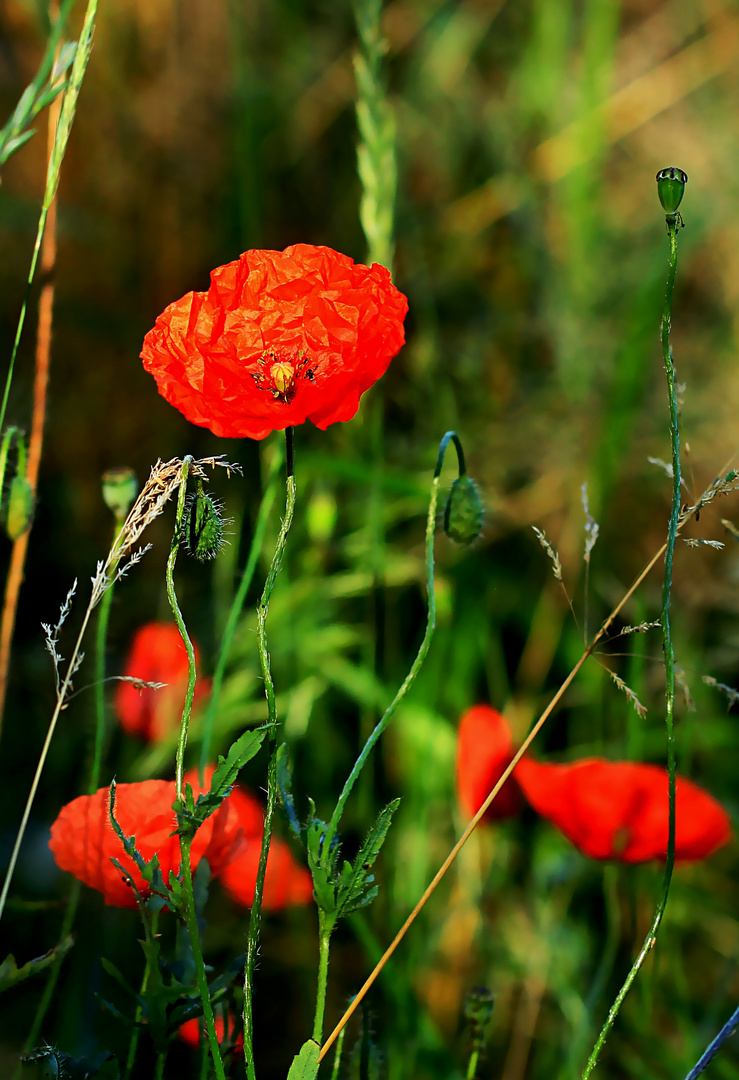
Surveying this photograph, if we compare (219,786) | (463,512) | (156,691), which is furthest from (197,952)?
(156,691)

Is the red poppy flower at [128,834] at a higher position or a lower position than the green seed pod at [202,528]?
lower

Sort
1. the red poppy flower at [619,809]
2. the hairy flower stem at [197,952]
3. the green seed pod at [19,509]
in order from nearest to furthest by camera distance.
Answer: the hairy flower stem at [197,952], the green seed pod at [19,509], the red poppy flower at [619,809]

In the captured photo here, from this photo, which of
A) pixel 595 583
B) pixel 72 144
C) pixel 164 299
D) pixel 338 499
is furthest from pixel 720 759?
pixel 72 144

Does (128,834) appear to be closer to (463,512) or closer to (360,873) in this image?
(360,873)

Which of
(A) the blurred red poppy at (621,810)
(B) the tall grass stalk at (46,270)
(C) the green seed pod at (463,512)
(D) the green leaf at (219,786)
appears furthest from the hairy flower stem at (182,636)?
(A) the blurred red poppy at (621,810)

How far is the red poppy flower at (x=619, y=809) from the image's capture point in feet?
2.41

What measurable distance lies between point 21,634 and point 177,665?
47 centimetres

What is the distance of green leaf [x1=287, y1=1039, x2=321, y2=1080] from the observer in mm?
425

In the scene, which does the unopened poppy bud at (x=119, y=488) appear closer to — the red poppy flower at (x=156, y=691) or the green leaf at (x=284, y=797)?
the green leaf at (x=284, y=797)

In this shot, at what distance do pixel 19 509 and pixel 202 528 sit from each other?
0.46 ft

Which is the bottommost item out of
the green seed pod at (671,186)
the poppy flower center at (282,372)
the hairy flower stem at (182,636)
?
the hairy flower stem at (182,636)

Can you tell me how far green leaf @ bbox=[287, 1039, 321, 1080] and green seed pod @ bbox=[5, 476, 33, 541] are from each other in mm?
305

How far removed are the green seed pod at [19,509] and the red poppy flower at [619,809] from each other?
0.41m

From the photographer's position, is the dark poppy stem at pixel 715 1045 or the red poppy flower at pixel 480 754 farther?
the red poppy flower at pixel 480 754
